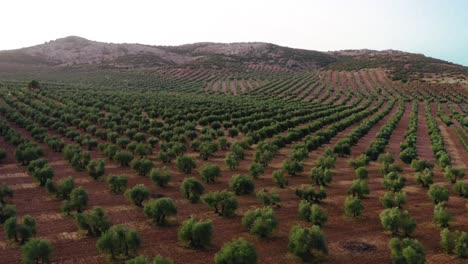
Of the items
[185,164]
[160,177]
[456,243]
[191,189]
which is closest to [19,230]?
[191,189]

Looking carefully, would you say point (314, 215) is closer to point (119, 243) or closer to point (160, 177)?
point (119, 243)

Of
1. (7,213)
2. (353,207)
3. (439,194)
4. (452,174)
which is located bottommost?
(7,213)

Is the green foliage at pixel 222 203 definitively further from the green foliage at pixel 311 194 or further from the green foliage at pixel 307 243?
the green foliage at pixel 307 243

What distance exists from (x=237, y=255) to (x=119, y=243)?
6.35m

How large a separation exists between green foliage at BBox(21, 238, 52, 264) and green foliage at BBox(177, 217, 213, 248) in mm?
6854

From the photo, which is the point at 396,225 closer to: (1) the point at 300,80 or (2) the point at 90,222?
(2) the point at 90,222

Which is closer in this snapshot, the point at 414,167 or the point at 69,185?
the point at 69,185

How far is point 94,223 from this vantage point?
24.5 m

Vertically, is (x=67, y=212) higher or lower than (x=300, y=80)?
lower

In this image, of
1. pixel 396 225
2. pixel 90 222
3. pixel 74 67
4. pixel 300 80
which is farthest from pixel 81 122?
pixel 74 67

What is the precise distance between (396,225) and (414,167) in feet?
59.8

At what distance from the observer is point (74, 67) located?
18162cm

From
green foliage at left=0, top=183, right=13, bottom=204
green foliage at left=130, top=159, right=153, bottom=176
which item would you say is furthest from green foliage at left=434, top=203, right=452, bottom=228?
green foliage at left=0, top=183, right=13, bottom=204

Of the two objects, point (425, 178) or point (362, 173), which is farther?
point (362, 173)
